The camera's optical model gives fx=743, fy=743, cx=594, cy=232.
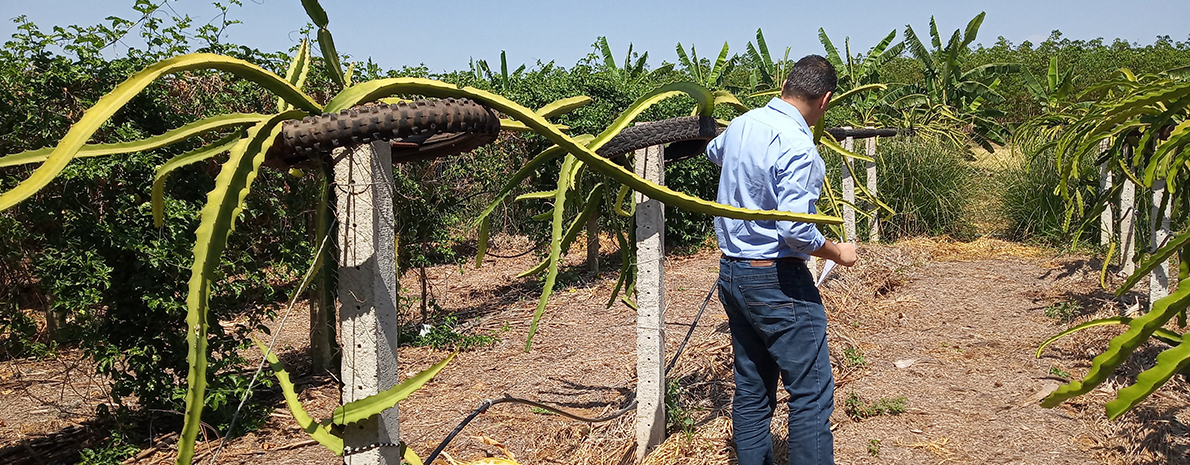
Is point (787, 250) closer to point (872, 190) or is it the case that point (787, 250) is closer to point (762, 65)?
point (872, 190)

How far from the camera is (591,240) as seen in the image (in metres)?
8.30

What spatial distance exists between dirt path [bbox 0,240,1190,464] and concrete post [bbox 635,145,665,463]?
0.56 ft

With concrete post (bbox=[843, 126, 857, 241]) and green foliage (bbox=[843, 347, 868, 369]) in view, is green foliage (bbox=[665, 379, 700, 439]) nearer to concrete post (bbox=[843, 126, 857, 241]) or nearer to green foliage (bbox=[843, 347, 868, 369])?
green foliage (bbox=[843, 347, 868, 369])

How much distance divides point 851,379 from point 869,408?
56 cm

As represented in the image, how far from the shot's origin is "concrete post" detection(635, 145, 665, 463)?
3354mm

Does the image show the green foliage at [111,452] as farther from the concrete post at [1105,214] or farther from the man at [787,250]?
the concrete post at [1105,214]

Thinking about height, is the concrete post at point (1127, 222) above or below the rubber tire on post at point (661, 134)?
below

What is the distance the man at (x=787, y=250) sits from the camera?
260 cm

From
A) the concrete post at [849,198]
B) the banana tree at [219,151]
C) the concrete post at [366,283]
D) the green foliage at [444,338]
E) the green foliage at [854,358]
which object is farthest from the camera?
the concrete post at [849,198]

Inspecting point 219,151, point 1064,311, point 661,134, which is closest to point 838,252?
point 661,134

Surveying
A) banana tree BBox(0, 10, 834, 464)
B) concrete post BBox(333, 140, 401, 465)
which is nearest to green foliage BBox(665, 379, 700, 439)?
concrete post BBox(333, 140, 401, 465)

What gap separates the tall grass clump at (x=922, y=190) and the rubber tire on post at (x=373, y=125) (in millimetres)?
9348

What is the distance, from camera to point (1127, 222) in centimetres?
657

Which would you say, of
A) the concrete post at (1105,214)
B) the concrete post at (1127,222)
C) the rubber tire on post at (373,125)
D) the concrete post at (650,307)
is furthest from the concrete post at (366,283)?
the concrete post at (1105,214)
